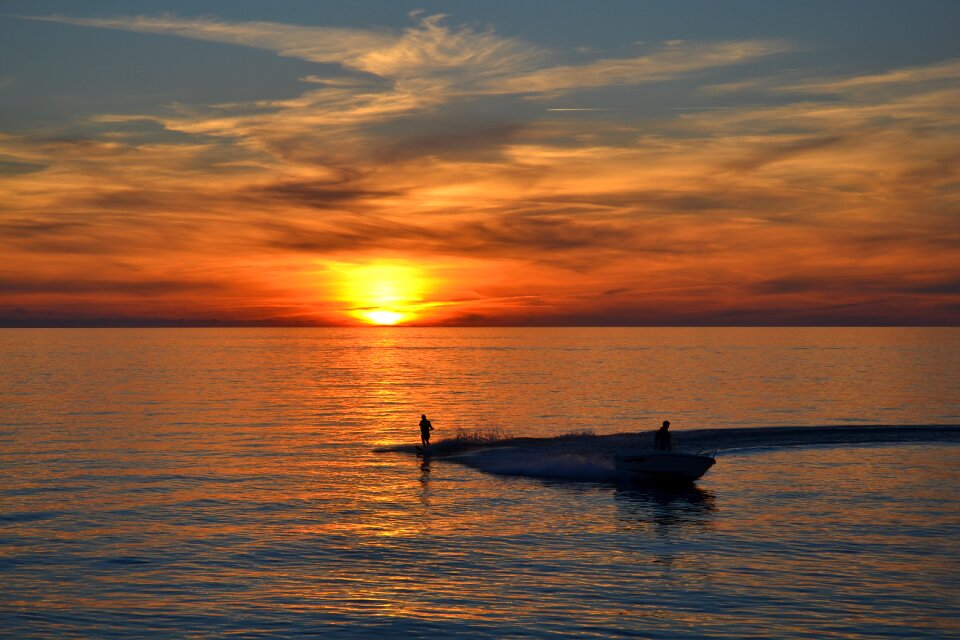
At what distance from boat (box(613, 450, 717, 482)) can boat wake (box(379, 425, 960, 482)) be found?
2.55 m

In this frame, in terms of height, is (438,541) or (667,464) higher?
(667,464)

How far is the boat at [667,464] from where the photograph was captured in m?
44.3

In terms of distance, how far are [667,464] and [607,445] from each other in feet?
46.3

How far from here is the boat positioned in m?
44.3

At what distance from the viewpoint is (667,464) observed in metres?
44.8

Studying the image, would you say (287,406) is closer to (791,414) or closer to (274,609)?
(791,414)

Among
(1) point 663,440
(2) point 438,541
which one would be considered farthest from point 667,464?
(2) point 438,541

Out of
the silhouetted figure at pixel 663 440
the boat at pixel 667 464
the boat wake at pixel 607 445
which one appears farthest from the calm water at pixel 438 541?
the silhouetted figure at pixel 663 440

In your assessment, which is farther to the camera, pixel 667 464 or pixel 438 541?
pixel 667 464

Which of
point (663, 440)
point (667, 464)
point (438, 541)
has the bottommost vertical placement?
point (438, 541)

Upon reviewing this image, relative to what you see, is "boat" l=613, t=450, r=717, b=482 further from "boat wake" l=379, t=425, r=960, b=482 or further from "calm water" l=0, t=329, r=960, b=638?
"boat wake" l=379, t=425, r=960, b=482

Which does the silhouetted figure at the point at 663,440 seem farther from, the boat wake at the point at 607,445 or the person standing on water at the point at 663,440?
the boat wake at the point at 607,445

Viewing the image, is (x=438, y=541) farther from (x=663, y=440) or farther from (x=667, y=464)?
(x=663, y=440)

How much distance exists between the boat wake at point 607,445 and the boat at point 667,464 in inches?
100
